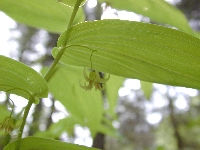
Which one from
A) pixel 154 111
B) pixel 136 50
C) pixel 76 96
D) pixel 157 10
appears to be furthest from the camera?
pixel 154 111

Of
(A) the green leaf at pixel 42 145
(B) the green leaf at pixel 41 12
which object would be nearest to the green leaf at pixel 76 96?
(B) the green leaf at pixel 41 12

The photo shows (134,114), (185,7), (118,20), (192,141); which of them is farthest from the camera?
(134,114)

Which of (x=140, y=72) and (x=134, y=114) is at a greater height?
(x=134, y=114)

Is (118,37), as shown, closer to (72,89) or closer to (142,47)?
(142,47)

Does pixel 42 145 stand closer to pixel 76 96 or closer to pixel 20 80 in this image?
pixel 20 80

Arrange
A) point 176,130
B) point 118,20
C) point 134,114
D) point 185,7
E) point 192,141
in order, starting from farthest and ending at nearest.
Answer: point 134,114 → point 192,141 → point 176,130 → point 185,7 → point 118,20

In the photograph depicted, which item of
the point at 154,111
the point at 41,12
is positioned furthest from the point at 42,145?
the point at 154,111

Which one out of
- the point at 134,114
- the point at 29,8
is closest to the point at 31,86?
the point at 29,8
